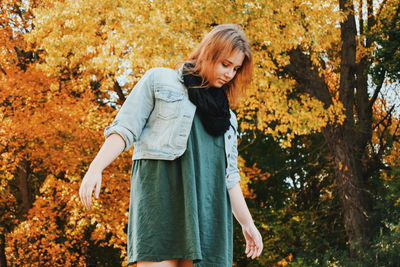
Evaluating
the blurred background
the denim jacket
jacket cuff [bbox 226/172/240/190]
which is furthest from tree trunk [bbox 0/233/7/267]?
the denim jacket

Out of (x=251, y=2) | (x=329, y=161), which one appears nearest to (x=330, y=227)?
(x=329, y=161)

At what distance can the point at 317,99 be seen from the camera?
9.67 meters

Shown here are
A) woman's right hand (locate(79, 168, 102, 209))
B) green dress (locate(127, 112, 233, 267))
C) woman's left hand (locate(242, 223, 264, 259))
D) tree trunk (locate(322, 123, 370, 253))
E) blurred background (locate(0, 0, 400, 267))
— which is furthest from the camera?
tree trunk (locate(322, 123, 370, 253))

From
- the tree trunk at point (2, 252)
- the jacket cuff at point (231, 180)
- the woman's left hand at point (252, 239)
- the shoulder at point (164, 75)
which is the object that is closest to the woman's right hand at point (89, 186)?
the shoulder at point (164, 75)

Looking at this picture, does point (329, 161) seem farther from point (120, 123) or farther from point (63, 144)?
point (120, 123)

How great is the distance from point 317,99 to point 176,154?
8129mm

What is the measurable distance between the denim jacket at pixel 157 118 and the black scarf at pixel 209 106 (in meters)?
0.03

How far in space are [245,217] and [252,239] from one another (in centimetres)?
12

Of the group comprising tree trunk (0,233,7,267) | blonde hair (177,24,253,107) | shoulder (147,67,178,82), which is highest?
blonde hair (177,24,253,107)

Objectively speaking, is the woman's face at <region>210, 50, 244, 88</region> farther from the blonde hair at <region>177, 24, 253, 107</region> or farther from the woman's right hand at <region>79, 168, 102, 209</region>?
the woman's right hand at <region>79, 168, 102, 209</region>

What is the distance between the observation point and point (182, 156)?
189 cm

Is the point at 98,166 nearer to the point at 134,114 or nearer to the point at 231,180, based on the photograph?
the point at 134,114

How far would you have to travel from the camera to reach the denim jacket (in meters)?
1.87

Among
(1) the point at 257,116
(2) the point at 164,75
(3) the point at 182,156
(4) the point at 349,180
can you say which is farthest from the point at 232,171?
(4) the point at 349,180
